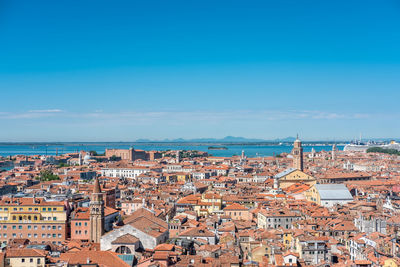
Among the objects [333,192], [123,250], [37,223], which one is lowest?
[123,250]

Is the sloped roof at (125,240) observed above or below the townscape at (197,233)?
above

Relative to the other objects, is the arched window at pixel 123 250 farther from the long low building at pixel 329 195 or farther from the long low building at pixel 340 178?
the long low building at pixel 340 178

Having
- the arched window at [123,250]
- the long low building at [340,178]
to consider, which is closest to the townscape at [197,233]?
the arched window at [123,250]

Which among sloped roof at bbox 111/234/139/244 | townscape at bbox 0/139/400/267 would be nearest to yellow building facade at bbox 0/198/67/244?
townscape at bbox 0/139/400/267

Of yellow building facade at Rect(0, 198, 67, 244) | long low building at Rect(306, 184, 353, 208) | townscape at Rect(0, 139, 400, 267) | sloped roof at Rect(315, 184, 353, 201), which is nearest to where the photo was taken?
townscape at Rect(0, 139, 400, 267)

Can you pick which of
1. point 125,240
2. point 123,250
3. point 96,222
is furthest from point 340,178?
point 123,250

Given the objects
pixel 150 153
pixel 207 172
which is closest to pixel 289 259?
pixel 207 172

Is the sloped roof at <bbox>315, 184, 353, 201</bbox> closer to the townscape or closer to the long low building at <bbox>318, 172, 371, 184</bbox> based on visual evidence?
the townscape

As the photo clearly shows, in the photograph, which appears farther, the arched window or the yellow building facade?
the yellow building facade

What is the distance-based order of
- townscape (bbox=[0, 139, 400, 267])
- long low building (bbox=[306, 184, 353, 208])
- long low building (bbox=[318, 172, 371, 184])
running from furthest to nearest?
long low building (bbox=[318, 172, 371, 184]) < long low building (bbox=[306, 184, 353, 208]) < townscape (bbox=[0, 139, 400, 267])

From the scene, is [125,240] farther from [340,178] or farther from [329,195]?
[340,178]

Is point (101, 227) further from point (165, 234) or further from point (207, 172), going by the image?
point (207, 172)

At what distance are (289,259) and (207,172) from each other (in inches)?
2839

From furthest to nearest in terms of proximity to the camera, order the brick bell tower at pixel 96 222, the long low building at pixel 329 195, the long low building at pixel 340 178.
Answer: the long low building at pixel 340 178
the long low building at pixel 329 195
the brick bell tower at pixel 96 222
